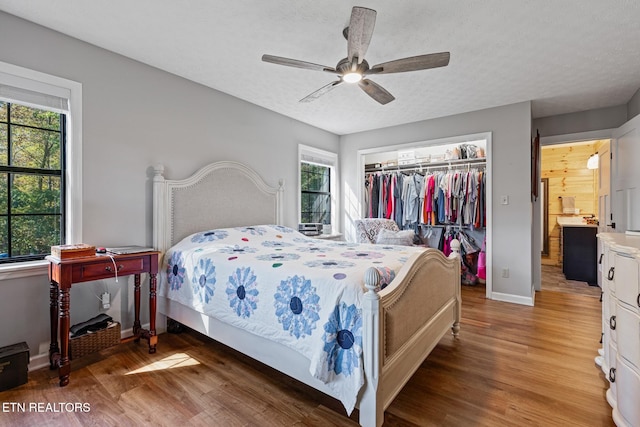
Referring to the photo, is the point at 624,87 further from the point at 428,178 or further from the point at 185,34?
the point at 185,34

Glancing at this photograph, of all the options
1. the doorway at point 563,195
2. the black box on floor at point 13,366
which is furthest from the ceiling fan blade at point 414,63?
the doorway at point 563,195

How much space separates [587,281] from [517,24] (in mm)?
4433

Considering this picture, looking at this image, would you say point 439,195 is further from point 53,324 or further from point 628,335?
point 53,324

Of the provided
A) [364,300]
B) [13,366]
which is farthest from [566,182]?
[13,366]

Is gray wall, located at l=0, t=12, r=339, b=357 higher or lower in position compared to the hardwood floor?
higher

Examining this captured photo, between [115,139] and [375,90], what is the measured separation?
2.18 metres

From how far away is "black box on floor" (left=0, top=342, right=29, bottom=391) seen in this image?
71.9 inches

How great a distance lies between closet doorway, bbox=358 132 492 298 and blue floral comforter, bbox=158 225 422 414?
2.18 metres

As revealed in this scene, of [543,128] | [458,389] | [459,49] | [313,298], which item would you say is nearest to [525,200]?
[543,128]

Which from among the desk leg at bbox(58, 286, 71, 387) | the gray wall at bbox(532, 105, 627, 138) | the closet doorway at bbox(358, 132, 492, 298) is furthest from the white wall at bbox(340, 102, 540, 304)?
the desk leg at bbox(58, 286, 71, 387)

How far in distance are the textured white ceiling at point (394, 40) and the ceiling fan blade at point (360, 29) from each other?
0.96 feet

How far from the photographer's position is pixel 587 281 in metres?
4.65

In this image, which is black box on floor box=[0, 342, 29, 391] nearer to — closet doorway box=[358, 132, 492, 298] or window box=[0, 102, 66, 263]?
window box=[0, 102, 66, 263]
